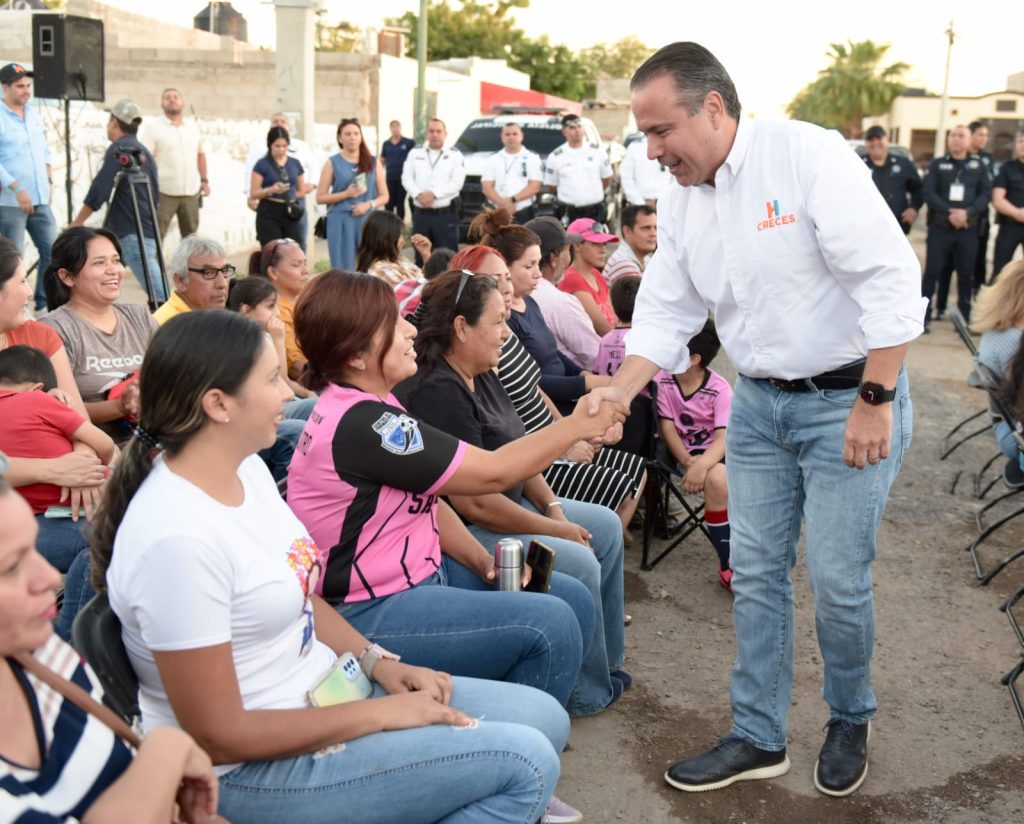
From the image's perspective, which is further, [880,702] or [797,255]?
[880,702]

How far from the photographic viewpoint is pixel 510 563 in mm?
3277

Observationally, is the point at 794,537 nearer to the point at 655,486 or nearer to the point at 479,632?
the point at 479,632

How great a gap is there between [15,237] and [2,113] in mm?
1012

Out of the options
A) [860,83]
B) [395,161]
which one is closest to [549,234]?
[395,161]

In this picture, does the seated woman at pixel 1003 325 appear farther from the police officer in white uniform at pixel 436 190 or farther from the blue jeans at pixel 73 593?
the police officer in white uniform at pixel 436 190

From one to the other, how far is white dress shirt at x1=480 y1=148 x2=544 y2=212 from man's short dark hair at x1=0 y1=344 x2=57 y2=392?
10432 mm

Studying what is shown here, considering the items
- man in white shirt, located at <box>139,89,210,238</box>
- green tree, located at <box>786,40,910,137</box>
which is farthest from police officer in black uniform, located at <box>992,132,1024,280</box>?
green tree, located at <box>786,40,910,137</box>

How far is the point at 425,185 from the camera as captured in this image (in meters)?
13.5

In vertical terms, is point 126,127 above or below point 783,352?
above

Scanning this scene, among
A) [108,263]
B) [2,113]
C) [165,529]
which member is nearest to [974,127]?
[2,113]

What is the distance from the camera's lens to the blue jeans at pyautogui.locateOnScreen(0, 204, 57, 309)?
9180 mm

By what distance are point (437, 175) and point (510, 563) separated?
1074 centimetres

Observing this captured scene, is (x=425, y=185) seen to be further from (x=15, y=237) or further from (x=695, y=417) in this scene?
(x=695, y=417)

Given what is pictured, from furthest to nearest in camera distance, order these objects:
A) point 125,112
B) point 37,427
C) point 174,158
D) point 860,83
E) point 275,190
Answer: point 860,83 < point 174,158 < point 275,190 < point 125,112 < point 37,427
